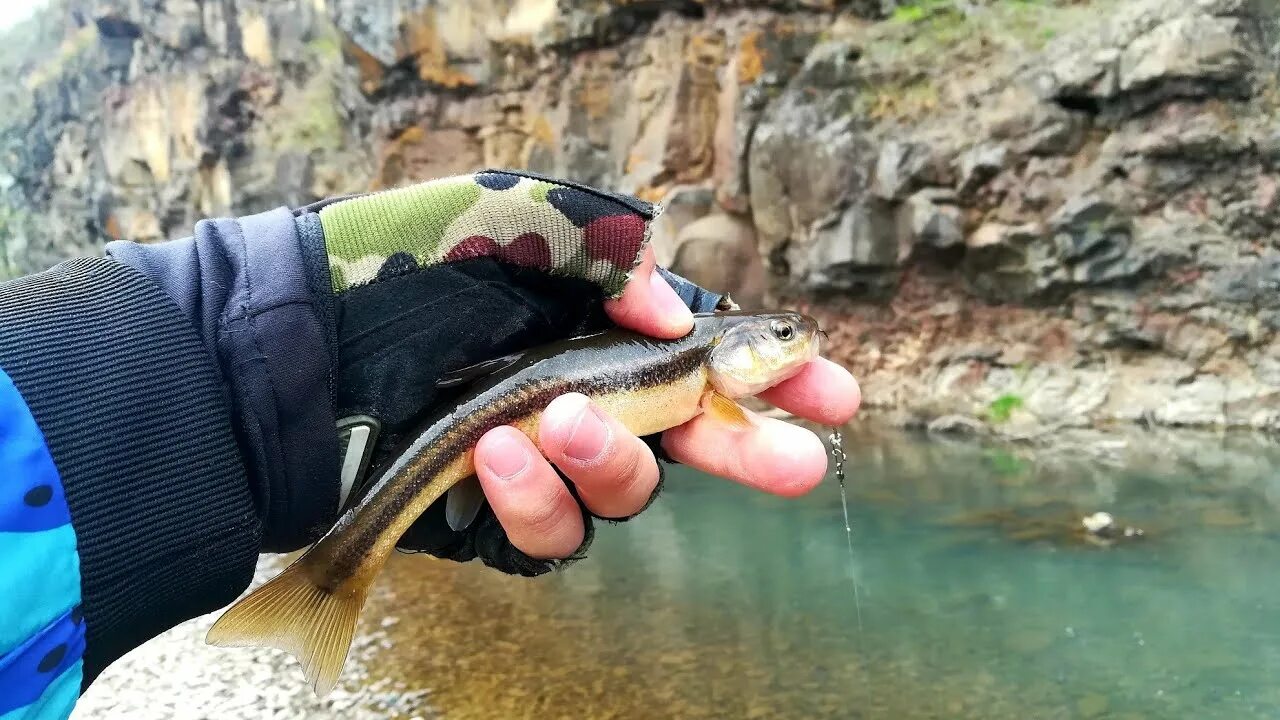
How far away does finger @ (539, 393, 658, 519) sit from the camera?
6.55ft

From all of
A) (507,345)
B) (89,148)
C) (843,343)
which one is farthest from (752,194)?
(89,148)

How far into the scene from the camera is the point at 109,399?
1.59 metres

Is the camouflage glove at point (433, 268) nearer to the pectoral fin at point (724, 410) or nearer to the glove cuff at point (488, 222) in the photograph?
the glove cuff at point (488, 222)

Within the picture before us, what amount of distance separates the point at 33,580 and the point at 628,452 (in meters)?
1.13

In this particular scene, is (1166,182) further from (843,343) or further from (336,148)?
(336,148)

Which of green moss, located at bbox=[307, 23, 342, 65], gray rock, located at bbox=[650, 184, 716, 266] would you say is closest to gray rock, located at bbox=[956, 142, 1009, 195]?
gray rock, located at bbox=[650, 184, 716, 266]

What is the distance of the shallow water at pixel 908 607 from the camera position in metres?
5.40

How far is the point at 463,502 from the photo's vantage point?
2.22 meters

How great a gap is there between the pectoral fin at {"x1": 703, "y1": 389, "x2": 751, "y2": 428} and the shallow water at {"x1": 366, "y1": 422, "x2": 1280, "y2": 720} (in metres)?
3.56

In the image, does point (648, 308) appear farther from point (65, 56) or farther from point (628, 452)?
point (65, 56)

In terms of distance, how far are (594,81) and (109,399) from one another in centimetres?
1670

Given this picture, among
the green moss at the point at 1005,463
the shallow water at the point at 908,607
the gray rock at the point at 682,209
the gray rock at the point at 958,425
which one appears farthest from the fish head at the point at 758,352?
the gray rock at the point at 682,209

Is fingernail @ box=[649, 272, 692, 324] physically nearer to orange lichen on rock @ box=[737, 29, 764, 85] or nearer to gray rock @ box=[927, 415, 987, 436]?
gray rock @ box=[927, 415, 987, 436]

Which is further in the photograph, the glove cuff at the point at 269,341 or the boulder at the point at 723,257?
the boulder at the point at 723,257
